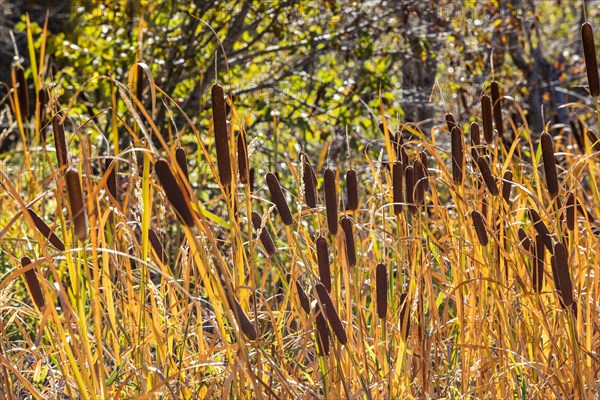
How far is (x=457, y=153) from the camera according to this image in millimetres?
1815

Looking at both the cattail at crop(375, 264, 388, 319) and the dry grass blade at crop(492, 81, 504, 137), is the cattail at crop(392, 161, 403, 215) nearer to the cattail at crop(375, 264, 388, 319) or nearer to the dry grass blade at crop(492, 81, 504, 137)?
the cattail at crop(375, 264, 388, 319)

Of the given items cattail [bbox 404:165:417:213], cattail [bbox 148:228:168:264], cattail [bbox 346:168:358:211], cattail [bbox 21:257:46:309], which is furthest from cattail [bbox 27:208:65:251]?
cattail [bbox 404:165:417:213]

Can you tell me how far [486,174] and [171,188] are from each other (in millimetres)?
764

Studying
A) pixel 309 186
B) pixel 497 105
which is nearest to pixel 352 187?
pixel 309 186

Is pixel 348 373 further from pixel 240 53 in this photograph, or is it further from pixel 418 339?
pixel 240 53

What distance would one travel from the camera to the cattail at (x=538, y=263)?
1606 mm

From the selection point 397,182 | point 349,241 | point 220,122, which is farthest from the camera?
point 397,182

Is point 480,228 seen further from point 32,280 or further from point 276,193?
point 32,280

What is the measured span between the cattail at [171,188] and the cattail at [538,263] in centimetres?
70

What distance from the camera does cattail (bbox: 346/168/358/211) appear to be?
5.73 feet

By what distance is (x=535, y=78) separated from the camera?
738cm

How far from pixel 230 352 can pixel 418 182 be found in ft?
2.08

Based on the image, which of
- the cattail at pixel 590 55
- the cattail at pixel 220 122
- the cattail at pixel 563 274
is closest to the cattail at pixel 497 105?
the cattail at pixel 590 55

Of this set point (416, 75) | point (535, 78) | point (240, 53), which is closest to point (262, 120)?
point (240, 53)
